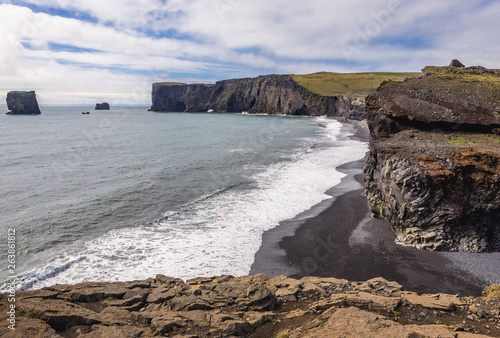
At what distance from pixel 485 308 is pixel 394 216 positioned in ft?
30.8

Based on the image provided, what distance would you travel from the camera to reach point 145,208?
2131cm

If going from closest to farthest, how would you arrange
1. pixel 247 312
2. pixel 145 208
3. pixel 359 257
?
pixel 247 312, pixel 359 257, pixel 145 208

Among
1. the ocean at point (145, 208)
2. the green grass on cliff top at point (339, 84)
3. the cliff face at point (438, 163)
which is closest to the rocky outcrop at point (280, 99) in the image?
the green grass on cliff top at point (339, 84)

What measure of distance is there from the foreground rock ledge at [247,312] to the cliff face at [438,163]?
6.91m

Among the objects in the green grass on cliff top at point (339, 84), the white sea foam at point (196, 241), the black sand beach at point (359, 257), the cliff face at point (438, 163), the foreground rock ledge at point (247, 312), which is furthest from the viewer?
the green grass on cliff top at point (339, 84)

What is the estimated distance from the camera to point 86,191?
80.6 ft

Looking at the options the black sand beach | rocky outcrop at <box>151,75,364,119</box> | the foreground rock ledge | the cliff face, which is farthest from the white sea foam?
rocky outcrop at <box>151,75,364,119</box>

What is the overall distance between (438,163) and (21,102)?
23044 centimetres

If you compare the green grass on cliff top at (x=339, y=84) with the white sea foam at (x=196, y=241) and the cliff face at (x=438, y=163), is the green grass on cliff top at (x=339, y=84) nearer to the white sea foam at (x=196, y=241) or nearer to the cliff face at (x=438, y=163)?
the cliff face at (x=438, y=163)

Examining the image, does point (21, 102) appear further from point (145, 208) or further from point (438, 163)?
point (438, 163)

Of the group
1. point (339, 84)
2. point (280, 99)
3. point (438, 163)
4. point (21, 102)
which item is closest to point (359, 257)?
point (438, 163)

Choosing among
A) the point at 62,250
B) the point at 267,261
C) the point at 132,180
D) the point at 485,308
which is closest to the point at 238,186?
the point at 132,180

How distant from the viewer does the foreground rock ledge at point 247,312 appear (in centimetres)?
673

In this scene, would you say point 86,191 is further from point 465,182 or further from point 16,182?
point 465,182
